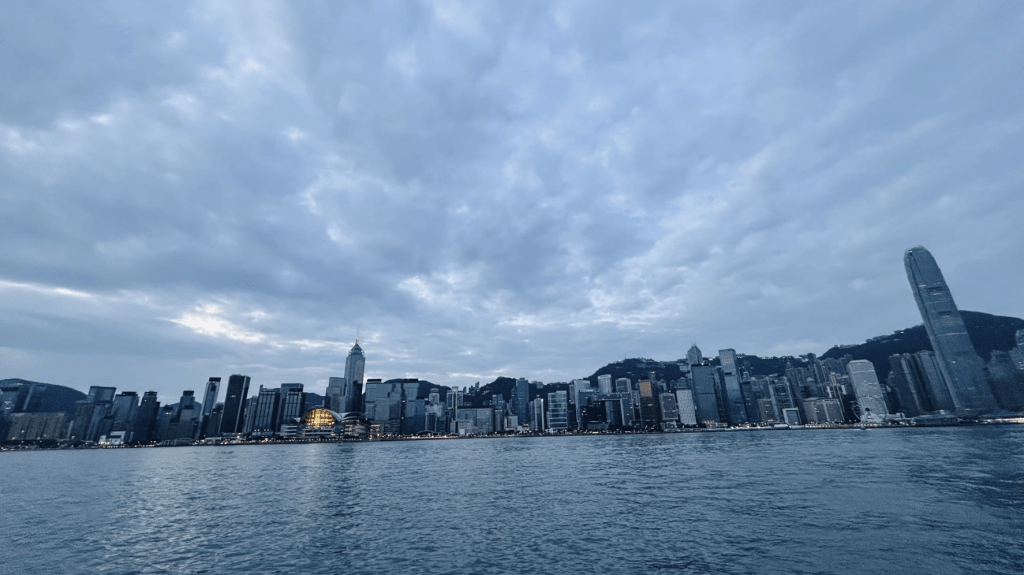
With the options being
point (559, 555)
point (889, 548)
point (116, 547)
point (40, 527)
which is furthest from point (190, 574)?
point (889, 548)

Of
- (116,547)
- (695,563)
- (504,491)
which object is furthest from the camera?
(504,491)

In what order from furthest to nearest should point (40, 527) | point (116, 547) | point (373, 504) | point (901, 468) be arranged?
point (901, 468) → point (373, 504) → point (40, 527) → point (116, 547)

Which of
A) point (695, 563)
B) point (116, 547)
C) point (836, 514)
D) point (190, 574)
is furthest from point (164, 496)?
point (836, 514)

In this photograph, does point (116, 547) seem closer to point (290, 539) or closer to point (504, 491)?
point (290, 539)

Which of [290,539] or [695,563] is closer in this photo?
[695,563]

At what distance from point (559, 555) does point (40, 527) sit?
50.4 meters

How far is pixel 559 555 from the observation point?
1126 inches

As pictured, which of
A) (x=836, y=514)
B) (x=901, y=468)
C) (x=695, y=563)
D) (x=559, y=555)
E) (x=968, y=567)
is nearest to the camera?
(x=968, y=567)

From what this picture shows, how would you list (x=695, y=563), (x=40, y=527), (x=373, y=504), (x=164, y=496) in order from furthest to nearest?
1. (x=164, y=496)
2. (x=373, y=504)
3. (x=40, y=527)
4. (x=695, y=563)

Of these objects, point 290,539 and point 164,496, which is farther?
point 164,496

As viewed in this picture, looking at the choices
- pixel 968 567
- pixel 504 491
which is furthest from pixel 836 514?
pixel 504 491

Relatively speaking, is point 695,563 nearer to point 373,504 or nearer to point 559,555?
point 559,555

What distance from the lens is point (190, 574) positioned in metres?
27.3

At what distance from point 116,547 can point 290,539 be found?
43.0 feet
